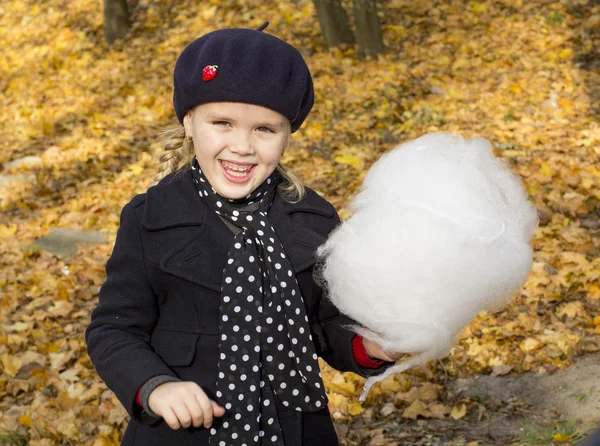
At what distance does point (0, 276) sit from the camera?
16.9ft

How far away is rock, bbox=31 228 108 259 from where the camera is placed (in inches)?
219

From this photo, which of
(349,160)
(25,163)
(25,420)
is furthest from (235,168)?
(25,163)

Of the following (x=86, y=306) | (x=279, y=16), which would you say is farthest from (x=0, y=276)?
(x=279, y=16)

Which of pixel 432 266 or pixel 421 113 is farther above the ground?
pixel 432 266

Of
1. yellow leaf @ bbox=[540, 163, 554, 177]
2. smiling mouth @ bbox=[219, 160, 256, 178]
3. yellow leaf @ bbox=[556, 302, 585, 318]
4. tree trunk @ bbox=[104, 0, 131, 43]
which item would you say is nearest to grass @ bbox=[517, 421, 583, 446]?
yellow leaf @ bbox=[556, 302, 585, 318]

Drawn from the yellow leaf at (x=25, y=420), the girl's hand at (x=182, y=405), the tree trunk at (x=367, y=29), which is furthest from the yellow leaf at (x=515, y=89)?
the girl's hand at (x=182, y=405)

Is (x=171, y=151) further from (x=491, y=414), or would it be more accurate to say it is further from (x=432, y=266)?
(x=491, y=414)

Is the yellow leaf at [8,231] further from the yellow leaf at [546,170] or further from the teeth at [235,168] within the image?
the teeth at [235,168]

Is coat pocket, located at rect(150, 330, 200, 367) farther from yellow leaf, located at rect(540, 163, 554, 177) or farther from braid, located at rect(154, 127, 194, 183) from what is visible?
yellow leaf, located at rect(540, 163, 554, 177)

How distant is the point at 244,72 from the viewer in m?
1.83

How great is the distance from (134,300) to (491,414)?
2197 mm

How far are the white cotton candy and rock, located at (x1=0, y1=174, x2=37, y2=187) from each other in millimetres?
5636

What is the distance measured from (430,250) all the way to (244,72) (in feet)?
2.05

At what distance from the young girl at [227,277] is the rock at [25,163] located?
5617 mm
